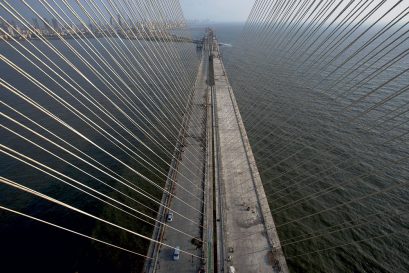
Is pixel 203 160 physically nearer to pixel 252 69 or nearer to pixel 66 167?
pixel 66 167

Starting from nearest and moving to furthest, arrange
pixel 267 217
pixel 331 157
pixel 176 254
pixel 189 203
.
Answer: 1. pixel 176 254
2. pixel 267 217
3. pixel 189 203
4. pixel 331 157

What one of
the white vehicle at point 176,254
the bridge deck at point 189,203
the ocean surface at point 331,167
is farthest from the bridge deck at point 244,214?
the white vehicle at point 176,254

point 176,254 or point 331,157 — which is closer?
point 176,254

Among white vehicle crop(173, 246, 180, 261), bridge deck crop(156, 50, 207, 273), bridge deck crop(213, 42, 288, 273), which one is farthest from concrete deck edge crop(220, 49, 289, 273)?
white vehicle crop(173, 246, 180, 261)

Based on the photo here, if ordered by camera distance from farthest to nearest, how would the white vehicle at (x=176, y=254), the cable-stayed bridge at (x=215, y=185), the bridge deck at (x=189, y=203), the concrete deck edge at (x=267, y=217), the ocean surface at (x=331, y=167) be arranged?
1. the ocean surface at (x=331, y=167)
2. the white vehicle at (x=176, y=254)
3. the bridge deck at (x=189, y=203)
4. the concrete deck edge at (x=267, y=217)
5. the cable-stayed bridge at (x=215, y=185)

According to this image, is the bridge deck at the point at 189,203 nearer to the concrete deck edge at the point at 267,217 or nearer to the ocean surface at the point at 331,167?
the concrete deck edge at the point at 267,217

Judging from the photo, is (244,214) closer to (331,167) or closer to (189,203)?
(189,203)

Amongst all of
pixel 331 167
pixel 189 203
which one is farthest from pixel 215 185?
pixel 331 167

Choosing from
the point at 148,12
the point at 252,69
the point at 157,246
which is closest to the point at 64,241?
the point at 157,246
